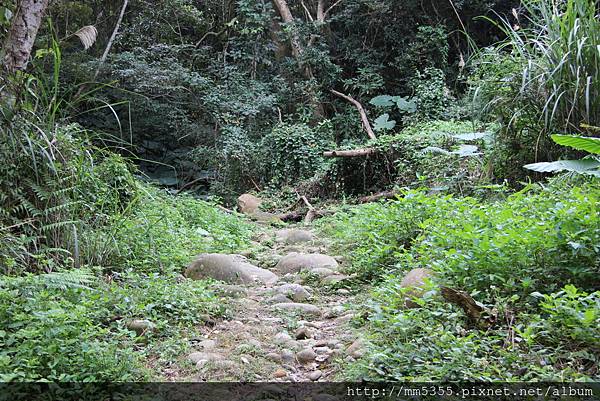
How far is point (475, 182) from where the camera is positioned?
5.11 m

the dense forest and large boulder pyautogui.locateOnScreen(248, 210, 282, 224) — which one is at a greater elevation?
the dense forest

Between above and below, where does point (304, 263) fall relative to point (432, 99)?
below

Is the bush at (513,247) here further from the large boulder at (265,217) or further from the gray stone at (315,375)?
the large boulder at (265,217)

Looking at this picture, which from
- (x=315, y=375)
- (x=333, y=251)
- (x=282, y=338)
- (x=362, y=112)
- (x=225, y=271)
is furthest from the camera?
(x=362, y=112)

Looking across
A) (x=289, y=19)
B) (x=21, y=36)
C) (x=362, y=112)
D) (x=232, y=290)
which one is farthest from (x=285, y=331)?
(x=289, y=19)

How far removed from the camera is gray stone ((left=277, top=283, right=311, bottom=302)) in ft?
11.6

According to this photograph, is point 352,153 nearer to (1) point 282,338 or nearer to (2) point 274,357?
(1) point 282,338

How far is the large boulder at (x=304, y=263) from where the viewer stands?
420 cm

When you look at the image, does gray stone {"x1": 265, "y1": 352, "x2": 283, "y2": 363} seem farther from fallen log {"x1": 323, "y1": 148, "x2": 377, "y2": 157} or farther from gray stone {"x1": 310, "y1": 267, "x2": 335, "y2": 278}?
fallen log {"x1": 323, "y1": 148, "x2": 377, "y2": 157}

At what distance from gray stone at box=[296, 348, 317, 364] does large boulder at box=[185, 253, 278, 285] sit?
4.37 feet

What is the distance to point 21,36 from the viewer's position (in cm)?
362

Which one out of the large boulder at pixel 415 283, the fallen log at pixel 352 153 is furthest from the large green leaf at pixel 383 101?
the large boulder at pixel 415 283

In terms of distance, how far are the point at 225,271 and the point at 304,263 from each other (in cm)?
73

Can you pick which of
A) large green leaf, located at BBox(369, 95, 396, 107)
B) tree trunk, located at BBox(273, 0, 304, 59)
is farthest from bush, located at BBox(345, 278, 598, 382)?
tree trunk, located at BBox(273, 0, 304, 59)
